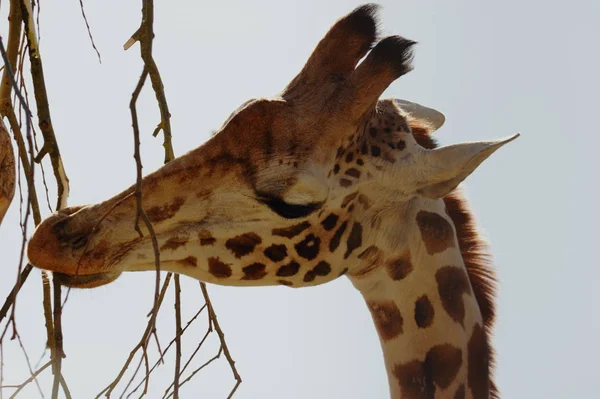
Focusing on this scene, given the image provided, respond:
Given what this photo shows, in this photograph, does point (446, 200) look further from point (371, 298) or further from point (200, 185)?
point (200, 185)

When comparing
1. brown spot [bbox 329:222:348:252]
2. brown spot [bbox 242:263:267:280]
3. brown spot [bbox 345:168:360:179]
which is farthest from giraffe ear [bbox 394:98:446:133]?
brown spot [bbox 242:263:267:280]

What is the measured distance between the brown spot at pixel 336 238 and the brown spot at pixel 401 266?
23 centimetres

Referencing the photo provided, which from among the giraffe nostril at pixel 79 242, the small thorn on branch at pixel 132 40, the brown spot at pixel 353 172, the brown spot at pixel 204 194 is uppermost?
the small thorn on branch at pixel 132 40

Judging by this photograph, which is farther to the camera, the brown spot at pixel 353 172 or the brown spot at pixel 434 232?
the brown spot at pixel 434 232

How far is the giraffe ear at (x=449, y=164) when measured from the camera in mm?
2672

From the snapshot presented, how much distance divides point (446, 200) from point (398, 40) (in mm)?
705

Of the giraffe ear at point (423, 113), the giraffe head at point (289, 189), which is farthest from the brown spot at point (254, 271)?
Result: the giraffe ear at point (423, 113)

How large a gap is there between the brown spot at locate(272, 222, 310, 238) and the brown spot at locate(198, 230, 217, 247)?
21cm

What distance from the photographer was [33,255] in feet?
8.01

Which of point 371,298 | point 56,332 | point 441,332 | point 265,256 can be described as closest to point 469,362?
point 441,332

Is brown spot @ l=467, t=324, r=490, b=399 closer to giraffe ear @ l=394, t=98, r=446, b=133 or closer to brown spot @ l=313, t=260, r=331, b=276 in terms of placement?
brown spot @ l=313, t=260, r=331, b=276

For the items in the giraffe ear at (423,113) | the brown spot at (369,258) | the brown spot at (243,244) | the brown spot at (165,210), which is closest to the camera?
the brown spot at (165,210)

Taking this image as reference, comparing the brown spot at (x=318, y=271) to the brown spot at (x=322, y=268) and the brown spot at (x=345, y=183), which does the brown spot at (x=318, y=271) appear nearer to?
the brown spot at (x=322, y=268)

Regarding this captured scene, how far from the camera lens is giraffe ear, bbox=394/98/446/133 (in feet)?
11.3
